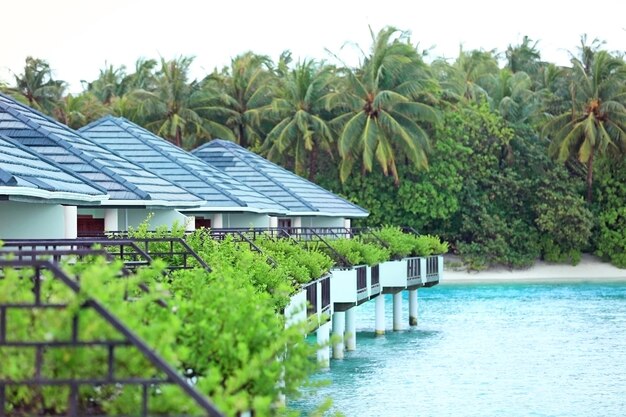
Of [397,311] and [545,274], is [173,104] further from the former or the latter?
[397,311]

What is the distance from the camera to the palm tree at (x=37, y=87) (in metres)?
66.0

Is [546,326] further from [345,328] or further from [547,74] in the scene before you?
[547,74]

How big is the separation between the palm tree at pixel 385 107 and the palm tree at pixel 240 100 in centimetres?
547

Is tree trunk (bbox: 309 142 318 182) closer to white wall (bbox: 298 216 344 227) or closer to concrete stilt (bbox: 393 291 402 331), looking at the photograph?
white wall (bbox: 298 216 344 227)

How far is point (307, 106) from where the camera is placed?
60.1 metres

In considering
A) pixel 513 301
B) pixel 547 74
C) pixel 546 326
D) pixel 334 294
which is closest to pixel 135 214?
pixel 334 294

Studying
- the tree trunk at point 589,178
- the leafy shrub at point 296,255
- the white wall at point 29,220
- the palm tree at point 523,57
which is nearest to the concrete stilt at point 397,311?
the leafy shrub at point 296,255

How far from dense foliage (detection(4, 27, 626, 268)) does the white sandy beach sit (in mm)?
573

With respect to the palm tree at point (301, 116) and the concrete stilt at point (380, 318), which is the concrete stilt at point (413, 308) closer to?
the concrete stilt at point (380, 318)

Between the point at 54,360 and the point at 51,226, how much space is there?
1265 cm

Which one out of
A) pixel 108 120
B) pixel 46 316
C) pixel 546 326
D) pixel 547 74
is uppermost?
pixel 547 74

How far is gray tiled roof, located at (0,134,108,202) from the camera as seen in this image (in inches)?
→ 599

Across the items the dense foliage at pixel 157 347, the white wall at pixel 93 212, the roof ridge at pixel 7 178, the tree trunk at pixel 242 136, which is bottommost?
the dense foliage at pixel 157 347

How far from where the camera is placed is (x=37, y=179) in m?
16.8
